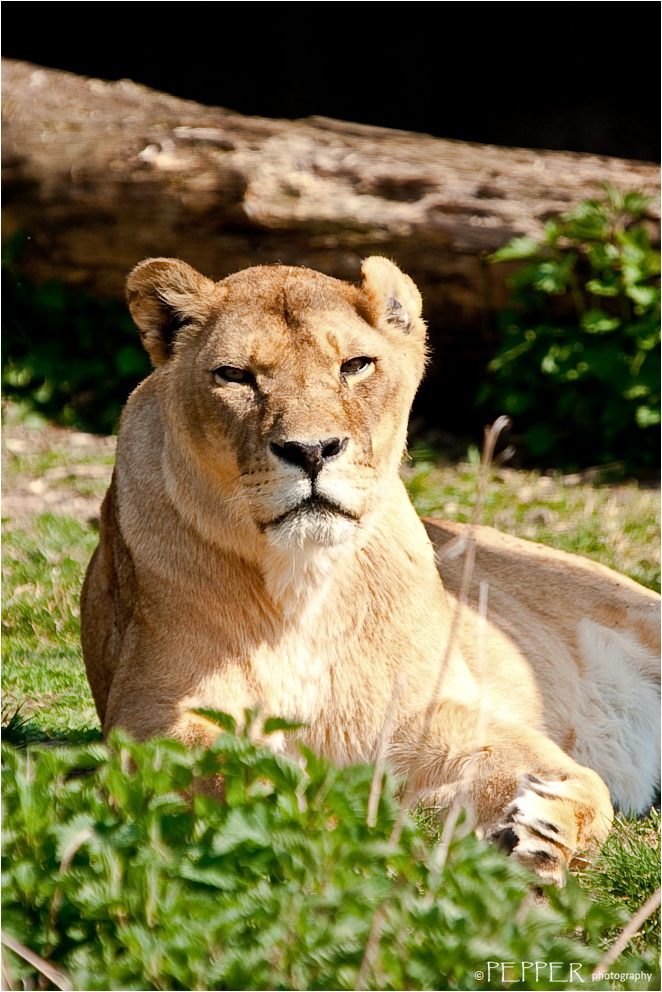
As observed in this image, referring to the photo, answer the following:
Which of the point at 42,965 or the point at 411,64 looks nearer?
the point at 42,965

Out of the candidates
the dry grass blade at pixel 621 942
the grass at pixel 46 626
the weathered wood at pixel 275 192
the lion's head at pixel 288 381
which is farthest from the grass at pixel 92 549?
the weathered wood at pixel 275 192

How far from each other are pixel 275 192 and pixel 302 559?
485 cm

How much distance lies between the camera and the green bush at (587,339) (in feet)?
24.0

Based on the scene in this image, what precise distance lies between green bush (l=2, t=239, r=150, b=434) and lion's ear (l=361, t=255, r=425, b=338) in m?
4.89

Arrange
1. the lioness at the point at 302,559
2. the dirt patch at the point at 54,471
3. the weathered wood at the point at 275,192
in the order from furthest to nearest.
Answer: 1. the weathered wood at the point at 275,192
2. the dirt patch at the point at 54,471
3. the lioness at the point at 302,559

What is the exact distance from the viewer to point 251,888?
2.20 metres

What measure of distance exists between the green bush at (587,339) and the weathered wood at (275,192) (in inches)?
9.4

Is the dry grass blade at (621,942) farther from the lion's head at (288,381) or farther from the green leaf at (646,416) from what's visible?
the green leaf at (646,416)

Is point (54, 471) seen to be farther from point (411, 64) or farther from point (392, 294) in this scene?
point (411, 64)

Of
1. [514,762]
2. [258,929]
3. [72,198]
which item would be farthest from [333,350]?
[72,198]

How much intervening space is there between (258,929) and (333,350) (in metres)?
1.62

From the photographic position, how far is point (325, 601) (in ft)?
11.1

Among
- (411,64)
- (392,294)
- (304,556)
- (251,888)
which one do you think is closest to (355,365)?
(392,294)

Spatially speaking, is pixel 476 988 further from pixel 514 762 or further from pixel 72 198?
pixel 72 198
